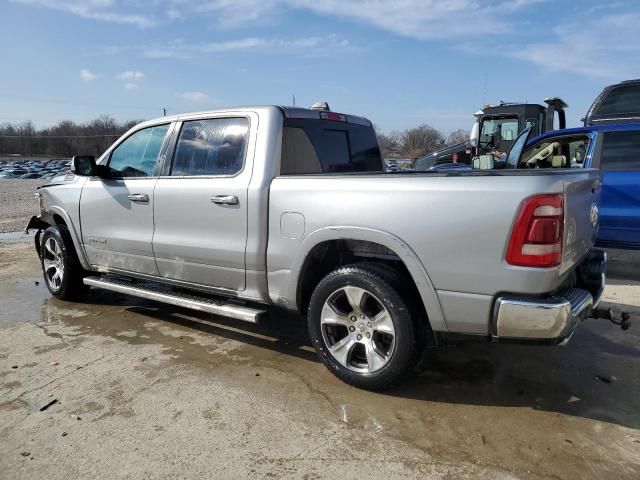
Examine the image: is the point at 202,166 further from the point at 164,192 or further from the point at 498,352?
the point at 498,352

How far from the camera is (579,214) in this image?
10.2 ft

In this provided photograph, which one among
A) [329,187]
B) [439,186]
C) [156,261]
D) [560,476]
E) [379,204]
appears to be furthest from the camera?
[156,261]

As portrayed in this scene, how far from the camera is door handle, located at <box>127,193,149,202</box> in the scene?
4.46 m

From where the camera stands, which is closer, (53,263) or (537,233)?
(537,233)

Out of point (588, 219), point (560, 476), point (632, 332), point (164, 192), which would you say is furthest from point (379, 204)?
point (632, 332)

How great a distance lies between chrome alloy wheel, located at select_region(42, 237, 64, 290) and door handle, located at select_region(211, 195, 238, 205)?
2.56 metres

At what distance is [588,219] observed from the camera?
11.1 feet

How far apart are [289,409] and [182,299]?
156 cm

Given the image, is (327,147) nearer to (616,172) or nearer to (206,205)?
(206,205)

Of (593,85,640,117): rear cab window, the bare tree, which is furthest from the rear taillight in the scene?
the bare tree

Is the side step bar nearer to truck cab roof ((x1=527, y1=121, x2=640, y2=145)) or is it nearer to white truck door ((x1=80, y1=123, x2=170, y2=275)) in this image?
white truck door ((x1=80, y1=123, x2=170, y2=275))

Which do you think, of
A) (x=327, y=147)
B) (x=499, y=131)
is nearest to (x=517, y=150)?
(x=327, y=147)

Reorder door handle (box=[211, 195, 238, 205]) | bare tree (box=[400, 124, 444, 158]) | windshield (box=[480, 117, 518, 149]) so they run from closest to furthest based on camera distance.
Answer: door handle (box=[211, 195, 238, 205])
windshield (box=[480, 117, 518, 149])
bare tree (box=[400, 124, 444, 158])

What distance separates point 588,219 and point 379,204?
146 centimetres
